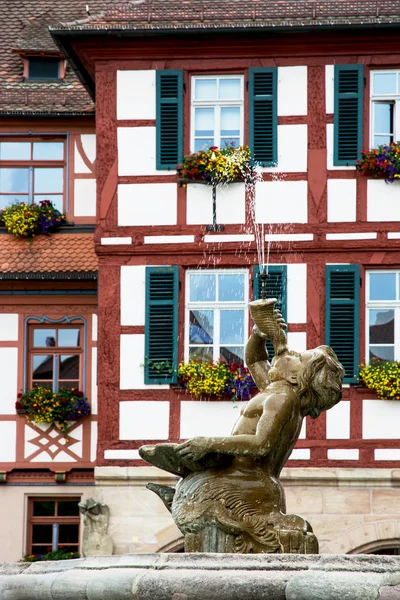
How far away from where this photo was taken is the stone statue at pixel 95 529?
2111cm

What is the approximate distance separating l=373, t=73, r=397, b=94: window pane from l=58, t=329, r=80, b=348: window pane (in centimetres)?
583

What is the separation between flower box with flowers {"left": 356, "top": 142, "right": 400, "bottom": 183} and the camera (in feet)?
70.5

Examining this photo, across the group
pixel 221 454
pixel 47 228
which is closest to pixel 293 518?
pixel 221 454

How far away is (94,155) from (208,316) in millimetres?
4199

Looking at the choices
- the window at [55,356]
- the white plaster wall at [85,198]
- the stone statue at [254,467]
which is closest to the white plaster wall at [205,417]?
the window at [55,356]

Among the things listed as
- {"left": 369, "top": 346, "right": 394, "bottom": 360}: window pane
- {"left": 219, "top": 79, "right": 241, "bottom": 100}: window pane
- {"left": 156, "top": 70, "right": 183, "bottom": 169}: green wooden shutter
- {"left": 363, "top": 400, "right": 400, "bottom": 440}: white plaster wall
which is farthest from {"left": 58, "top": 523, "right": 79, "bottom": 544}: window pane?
{"left": 219, "top": 79, "right": 241, "bottom": 100}: window pane

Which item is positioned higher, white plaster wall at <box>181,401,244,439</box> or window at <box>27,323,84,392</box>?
window at <box>27,323,84,392</box>

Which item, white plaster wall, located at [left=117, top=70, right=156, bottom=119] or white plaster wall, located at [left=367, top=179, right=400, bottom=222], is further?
white plaster wall, located at [left=117, top=70, right=156, bottom=119]

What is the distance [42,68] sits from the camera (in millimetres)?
25469

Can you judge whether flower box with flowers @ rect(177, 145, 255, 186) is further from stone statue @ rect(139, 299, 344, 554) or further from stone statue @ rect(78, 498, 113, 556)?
stone statue @ rect(139, 299, 344, 554)

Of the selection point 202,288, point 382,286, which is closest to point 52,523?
point 202,288

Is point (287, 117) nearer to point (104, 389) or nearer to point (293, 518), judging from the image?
point (104, 389)

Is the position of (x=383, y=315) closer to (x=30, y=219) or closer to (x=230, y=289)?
(x=230, y=289)

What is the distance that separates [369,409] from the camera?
21.2 metres
